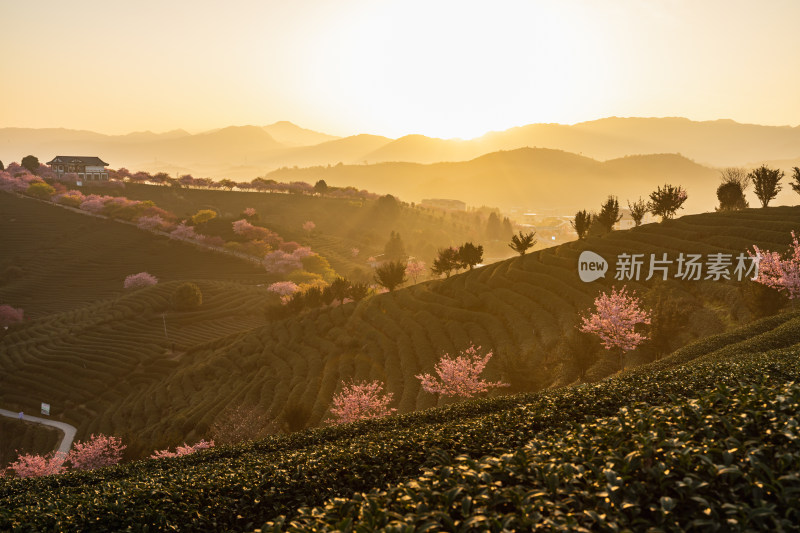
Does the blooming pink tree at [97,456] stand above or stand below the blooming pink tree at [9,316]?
below

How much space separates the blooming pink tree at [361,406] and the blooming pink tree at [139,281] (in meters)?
91.4

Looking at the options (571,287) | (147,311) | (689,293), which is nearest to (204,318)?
(147,311)

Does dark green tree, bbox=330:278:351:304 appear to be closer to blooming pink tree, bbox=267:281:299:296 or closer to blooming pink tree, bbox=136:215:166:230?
blooming pink tree, bbox=267:281:299:296

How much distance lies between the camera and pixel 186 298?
95.8m

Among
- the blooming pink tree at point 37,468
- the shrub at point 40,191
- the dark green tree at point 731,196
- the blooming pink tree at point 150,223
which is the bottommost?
the blooming pink tree at point 37,468

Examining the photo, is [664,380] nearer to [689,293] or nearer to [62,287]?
[689,293]

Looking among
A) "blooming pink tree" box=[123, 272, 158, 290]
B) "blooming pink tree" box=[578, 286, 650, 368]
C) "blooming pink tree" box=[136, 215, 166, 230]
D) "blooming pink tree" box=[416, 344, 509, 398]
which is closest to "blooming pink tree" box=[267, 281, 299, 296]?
"blooming pink tree" box=[123, 272, 158, 290]

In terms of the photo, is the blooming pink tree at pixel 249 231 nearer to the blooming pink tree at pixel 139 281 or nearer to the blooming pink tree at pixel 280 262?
the blooming pink tree at pixel 280 262

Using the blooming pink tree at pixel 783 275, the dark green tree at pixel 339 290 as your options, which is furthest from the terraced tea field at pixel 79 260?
the blooming pink tree at pixel 783 275

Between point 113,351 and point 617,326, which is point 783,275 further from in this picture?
point 113,351

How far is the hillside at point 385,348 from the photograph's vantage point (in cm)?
4562

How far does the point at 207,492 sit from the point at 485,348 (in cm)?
3866

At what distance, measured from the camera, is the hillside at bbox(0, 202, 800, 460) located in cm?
4562

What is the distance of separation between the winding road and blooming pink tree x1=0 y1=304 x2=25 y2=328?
35551 mm
